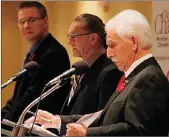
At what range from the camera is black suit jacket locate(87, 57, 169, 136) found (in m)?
1.58

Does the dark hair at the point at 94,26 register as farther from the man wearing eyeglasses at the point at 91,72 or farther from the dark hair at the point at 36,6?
the dark hair at the point at 36,6

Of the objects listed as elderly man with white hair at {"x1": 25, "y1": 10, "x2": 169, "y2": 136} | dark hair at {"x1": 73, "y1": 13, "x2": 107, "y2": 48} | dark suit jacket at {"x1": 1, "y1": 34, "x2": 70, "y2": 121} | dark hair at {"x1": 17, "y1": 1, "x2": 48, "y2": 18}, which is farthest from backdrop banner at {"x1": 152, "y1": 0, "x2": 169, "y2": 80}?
elderly man with white hair at {"x1": 25, "y1": 10, "x2": 169, "y2": 136}

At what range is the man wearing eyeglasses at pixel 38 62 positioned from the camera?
8.00ft

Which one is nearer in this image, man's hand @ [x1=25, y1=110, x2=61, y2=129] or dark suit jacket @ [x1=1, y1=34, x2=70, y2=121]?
man's hand @ [x1=25, y1=110, x2=61, y2=129]

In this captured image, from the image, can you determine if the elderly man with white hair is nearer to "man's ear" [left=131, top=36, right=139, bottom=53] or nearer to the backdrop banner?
"man's ear" [left=131, top=36, right=139, bottom=53]

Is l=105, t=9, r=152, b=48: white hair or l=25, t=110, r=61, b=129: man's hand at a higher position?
l=105, t=9, r=152, b=48: white hair

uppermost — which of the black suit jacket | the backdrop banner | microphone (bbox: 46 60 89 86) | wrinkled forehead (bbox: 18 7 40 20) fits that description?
wrinkled forehead (bbox: 18 7 40 20)

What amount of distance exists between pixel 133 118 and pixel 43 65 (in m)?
1.01

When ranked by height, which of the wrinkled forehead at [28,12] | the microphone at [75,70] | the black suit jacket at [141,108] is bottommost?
the black suit jacket at [141,108]

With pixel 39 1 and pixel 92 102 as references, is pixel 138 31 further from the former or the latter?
pixel 39 1

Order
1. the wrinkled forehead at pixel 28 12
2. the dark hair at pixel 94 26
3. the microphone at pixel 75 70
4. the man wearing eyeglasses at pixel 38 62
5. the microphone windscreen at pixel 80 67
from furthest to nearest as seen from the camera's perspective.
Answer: the wrinkled forehead at pixel 28 12
the man wearing eyeglasses at pixel 38 62
the dark hair at pixel 94 26
the microphone windscreen at pixel 80 67
the microphone at pixel 75 70

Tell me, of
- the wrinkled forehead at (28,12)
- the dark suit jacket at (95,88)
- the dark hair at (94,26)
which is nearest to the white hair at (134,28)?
the dark suit jacket at (95,88)

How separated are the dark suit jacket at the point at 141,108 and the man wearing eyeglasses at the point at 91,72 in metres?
0.39

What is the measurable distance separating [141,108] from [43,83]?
0.99m
